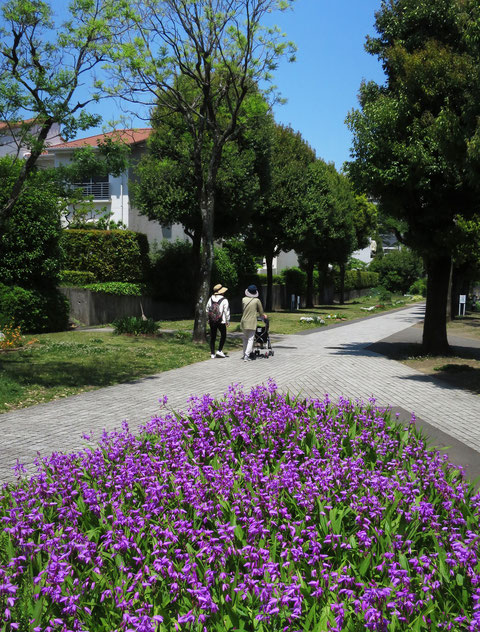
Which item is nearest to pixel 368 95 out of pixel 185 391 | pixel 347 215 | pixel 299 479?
pixel 185 391

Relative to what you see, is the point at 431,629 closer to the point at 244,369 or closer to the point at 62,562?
the point at 62,562

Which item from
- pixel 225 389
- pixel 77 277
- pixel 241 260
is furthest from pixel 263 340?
pixel 241 260

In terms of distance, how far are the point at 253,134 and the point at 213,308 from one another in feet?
52.2

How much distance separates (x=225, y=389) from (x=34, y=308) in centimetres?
1005

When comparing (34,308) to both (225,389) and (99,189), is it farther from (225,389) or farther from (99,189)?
(99,189)

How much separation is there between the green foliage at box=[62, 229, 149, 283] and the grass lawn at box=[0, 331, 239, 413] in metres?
7.20

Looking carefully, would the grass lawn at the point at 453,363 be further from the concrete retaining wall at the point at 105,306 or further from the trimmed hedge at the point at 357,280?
the trimmed hedge at the point at 357,280

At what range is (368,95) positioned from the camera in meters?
17.1

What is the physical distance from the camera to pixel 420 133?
1474 cm

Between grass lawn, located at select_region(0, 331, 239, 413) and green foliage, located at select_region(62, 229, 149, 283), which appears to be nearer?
grass lawn, located at select_region(0, 331, 239, 413)

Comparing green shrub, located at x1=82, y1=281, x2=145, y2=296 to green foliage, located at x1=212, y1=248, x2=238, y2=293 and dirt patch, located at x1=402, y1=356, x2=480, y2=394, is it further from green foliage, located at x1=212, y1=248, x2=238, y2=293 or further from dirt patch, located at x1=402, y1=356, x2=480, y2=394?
dirt patch, located at x1=402, y1=356, x2=480, y2=394

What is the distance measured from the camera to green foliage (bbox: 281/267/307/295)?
50.0m

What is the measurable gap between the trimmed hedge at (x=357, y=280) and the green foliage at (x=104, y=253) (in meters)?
43.1

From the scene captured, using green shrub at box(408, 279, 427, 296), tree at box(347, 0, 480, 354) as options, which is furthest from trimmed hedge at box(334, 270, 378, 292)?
tree at box(347, 0, 480, 354)
